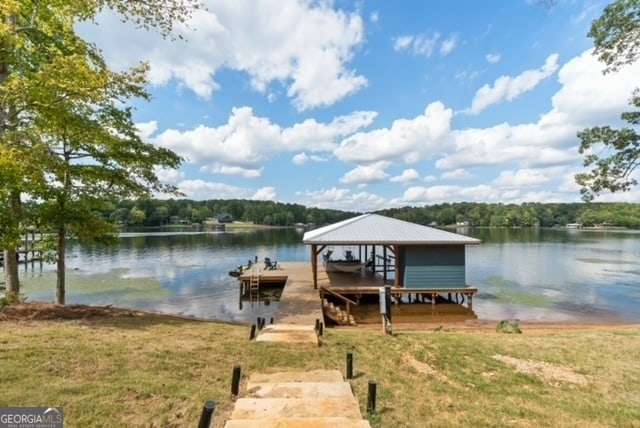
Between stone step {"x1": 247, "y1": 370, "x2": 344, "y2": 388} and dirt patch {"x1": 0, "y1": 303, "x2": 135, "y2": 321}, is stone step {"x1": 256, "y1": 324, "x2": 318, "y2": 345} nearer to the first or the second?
stone step {"x1": 247, "y1": 370, "x2": 344, "y2": 388}

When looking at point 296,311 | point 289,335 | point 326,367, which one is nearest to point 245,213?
point 296,311

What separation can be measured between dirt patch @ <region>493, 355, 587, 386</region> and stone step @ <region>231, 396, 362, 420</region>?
13.9ft

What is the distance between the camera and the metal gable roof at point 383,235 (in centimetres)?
1537

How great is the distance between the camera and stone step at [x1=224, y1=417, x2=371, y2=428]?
3.29 metres

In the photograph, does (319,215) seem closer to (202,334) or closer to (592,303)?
(592,303)

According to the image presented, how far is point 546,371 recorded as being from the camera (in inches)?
254

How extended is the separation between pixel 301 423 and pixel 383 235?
13.3 meters

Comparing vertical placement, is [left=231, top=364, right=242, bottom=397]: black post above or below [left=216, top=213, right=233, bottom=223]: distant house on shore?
below

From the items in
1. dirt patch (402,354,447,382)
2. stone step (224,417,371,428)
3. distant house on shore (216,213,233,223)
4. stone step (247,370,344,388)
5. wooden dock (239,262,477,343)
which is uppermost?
distant house on shore (216,213,233,223)

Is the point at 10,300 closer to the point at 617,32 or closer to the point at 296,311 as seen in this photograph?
the point at 296,311

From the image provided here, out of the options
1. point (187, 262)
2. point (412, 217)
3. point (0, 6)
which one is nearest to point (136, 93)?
point (0, 6)

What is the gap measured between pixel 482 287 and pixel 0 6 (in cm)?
2607

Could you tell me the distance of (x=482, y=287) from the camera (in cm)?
2345

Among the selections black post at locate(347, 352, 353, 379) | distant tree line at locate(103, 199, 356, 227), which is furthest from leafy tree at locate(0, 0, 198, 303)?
distant tree line at locate(103, 199, 356, 227)
